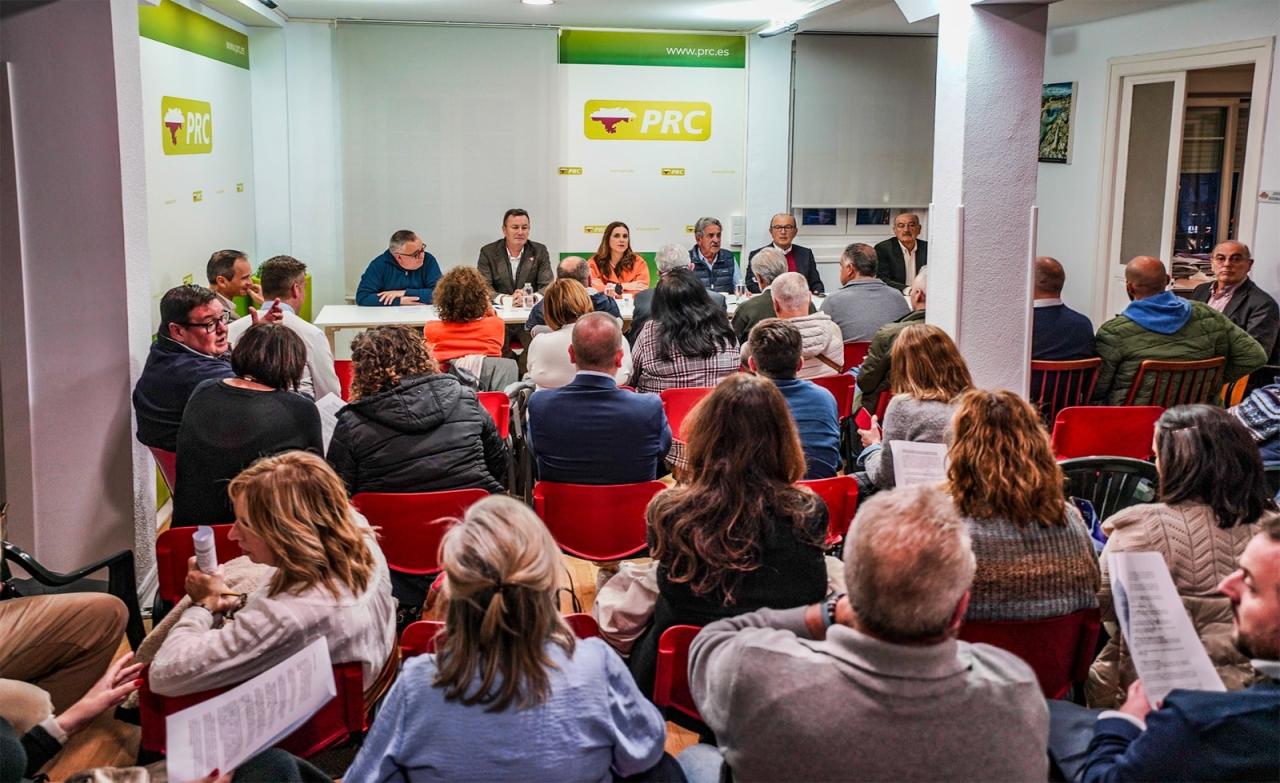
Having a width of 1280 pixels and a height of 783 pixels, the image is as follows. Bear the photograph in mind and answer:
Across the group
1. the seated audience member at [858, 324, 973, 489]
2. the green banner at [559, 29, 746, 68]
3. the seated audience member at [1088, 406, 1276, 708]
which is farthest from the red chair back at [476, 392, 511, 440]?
the green banner at [559, 29, 746, 68]

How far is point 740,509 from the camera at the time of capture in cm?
264

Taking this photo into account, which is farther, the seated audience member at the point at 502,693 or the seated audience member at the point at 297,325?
the seated audience member at the point at 297,325

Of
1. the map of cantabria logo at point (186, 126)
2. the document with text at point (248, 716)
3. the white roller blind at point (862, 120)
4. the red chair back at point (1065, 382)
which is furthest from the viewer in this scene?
the white roller blind at point (862, 120)

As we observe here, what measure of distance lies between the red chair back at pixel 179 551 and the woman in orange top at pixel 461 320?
2.55 m

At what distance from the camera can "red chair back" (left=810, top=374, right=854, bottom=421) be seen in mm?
5289

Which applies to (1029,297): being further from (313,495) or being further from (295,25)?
(295,25)

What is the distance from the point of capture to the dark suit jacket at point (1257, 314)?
6363 mm

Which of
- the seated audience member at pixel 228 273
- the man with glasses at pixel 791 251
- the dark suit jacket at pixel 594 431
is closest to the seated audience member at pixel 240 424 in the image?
the dark suit jacket at pixel 594 431

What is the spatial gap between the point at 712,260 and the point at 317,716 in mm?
6629

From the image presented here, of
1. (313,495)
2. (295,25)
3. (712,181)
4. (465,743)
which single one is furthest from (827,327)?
(295,25)

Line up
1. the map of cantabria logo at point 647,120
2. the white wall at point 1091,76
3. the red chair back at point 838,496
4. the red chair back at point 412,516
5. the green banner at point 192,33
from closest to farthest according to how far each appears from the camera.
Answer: the red chair back at point 412,516, the red chair back at point 838,496, the green banner at point 192,33, the white wall at point 1091,76, the map of cantabria logo at point 647,120

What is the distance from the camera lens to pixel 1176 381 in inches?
196

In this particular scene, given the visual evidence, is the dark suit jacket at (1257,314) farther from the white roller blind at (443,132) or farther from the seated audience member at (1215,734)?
the white roller blind at (443,132)

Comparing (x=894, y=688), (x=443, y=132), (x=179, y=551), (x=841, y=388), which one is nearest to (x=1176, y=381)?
(x=841, y=388)
